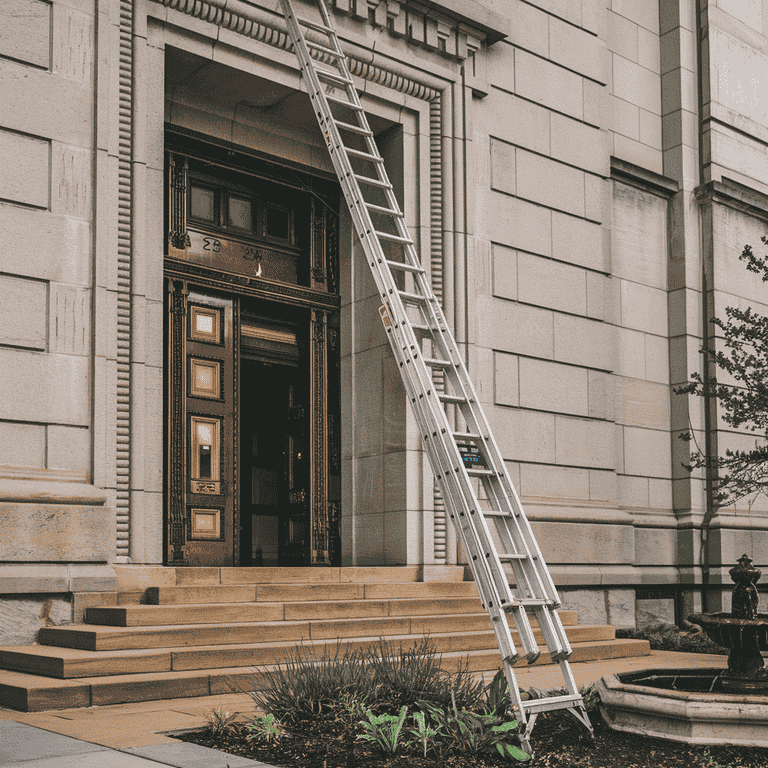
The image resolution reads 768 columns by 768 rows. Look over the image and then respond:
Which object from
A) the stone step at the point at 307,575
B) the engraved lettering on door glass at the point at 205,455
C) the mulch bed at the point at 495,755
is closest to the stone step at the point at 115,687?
the mulch bed at the point at 495,755

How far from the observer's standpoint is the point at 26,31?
9172 mm

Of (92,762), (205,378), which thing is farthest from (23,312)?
(92,762)

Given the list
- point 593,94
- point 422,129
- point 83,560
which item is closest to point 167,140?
point 422,129

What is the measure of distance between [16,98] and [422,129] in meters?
5.31

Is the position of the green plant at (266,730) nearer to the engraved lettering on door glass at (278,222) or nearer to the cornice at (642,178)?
the engraved lettering on door glass at (278,222)

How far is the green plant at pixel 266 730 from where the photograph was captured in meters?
5.49

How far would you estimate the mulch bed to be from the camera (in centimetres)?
515

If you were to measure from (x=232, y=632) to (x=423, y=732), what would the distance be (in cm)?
307

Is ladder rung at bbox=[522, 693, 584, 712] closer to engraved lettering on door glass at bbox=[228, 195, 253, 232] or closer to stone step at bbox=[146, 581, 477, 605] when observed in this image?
stone step at bbox=[146, 581, 477, 605]

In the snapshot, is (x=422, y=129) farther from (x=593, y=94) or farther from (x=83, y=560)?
(x=83, y=560)

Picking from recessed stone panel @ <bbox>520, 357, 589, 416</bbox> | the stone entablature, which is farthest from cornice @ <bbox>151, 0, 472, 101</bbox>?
recessed stone panel @ <bbox>520, 357, 589, 416</bbox>

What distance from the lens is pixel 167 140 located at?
37.6 feet

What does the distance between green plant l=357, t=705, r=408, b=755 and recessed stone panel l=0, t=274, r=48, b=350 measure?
202 inches

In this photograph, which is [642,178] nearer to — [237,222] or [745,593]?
[237,222]
